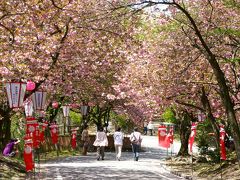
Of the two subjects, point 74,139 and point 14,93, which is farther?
point 74,139

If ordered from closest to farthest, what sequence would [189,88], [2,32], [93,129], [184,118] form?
[2,32] → [189,88] → [184,118] → [93,129]

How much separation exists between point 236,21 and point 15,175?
9.87 metres

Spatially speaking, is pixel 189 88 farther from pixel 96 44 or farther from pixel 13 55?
pixel 13 55

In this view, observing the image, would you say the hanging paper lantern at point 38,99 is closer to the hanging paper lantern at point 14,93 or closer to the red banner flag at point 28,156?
the red banner flag at point 28,156

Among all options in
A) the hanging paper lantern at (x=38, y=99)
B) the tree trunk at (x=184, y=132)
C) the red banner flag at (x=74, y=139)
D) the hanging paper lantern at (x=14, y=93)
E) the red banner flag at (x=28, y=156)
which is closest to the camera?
the hanging paper lantern at (x=14, y=93)

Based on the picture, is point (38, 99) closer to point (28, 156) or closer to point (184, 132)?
point (28, 156)

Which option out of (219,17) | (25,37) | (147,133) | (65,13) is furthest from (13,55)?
(147,133)

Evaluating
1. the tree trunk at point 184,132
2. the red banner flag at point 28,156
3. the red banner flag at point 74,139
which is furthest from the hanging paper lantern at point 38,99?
the red banner flag at point 74,139

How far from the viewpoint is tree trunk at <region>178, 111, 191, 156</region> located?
2858cm

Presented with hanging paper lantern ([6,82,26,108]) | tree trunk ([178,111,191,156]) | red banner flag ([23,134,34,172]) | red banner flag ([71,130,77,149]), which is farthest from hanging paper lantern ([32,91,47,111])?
red banner flag ([71,130,77,149])

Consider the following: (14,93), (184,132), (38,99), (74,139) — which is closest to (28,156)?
(14,93)

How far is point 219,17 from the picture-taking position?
17.0m

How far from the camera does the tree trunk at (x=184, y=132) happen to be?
28578 millimetres

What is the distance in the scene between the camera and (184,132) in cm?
2934
